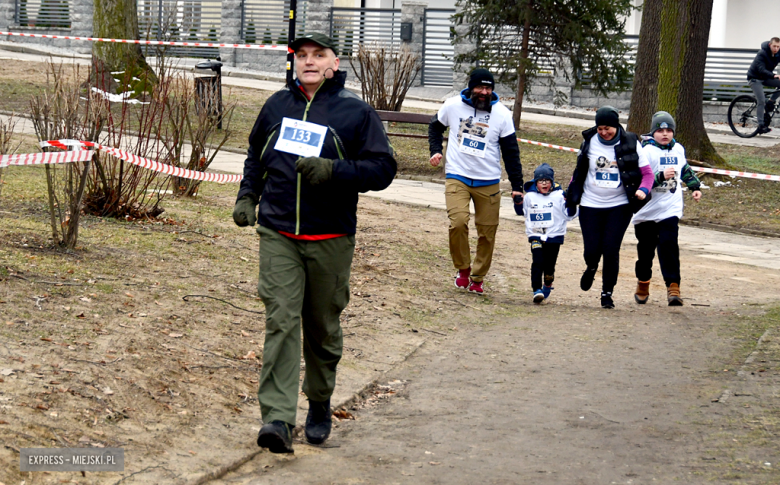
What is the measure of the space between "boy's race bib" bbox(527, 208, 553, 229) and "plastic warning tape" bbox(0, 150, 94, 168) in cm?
385

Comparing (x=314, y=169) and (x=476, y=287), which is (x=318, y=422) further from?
(x=476, y=287)

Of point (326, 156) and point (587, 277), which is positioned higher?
point (326, 156)

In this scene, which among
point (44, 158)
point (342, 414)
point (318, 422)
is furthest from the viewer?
point (44, 158)

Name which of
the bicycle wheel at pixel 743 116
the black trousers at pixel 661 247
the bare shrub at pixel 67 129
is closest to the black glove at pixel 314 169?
the bare shrub at pixel 67 129

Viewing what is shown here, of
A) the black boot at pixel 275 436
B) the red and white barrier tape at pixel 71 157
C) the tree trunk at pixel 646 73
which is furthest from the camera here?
the tree trunk at pixel 646 73

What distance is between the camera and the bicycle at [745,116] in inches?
884

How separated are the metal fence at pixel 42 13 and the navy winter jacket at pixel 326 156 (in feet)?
99.3

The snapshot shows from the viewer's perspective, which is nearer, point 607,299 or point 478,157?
point 478,157

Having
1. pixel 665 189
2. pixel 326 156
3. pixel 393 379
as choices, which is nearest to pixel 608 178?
pixel 665 189

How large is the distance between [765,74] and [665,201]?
14.2 meters

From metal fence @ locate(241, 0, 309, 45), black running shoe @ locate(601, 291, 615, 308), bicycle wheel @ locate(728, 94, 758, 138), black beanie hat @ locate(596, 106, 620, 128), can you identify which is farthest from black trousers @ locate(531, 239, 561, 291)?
metal fence @ locate(241, 0, 309, 45)

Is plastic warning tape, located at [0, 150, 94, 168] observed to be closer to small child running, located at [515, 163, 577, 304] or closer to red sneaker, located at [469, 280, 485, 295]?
red sneaker, located at [469, 280, 485, 295]

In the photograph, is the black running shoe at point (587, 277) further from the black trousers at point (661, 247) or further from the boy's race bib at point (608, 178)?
the boy's race bib at point (608, 178)

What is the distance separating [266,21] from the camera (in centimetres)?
3116
